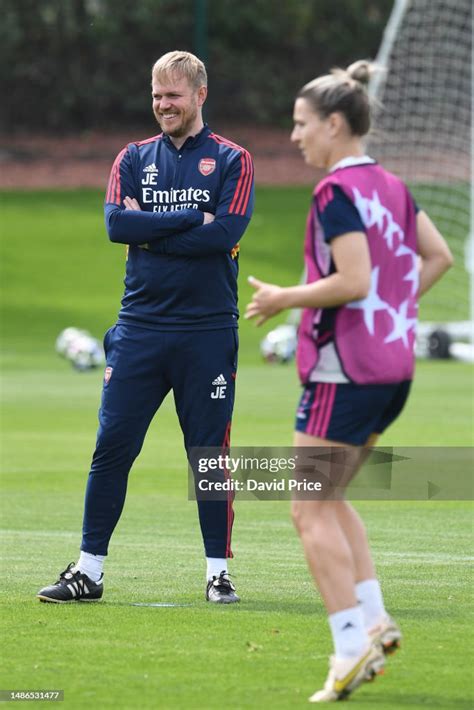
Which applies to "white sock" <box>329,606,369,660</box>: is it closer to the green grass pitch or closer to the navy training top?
the green grass pitch

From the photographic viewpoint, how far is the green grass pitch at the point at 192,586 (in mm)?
5543

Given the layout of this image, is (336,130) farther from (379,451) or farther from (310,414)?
(379,451)

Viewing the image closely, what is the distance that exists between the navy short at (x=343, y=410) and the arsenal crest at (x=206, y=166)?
217cm

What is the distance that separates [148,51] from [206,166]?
42611mm

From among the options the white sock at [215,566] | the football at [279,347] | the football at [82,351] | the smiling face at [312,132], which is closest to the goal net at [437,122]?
the football at [279,347]

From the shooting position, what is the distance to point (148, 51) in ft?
161

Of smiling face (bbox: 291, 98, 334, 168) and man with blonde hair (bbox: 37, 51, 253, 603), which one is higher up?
smiling face (bbox: 291, 98, 334, 168)

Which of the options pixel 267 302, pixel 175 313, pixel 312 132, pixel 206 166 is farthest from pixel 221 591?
pixel 312 132

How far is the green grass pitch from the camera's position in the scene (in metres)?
5.54

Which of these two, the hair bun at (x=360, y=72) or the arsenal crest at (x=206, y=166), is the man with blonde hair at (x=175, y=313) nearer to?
the arsenal crest at (x=206, y=166)

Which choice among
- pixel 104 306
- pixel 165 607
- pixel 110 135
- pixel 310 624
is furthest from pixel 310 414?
pixel 110 135

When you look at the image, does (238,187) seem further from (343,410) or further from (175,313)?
(343,410)

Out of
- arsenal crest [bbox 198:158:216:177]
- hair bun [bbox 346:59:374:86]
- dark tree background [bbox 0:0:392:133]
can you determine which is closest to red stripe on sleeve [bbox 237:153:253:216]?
arsenal crest [bbox 198:158:216:177]

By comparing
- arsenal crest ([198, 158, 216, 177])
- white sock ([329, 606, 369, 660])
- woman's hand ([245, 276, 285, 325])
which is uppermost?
arsenal crest ([198, 158, 216, 177])
